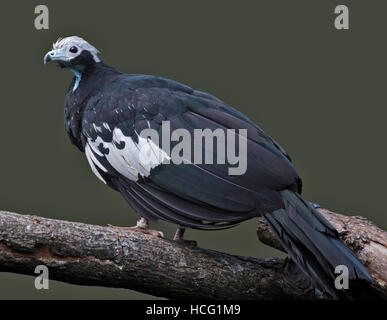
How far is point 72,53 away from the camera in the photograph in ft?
16.4

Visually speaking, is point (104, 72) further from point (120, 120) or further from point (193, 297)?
point (193, 297)

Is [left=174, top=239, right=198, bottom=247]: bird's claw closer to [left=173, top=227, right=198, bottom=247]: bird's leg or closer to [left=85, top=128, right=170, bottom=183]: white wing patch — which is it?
[left=173, top=227, right=198, bottom=247]: bird's leg

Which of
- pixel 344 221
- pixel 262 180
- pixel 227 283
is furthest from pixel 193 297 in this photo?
pixel 344 221

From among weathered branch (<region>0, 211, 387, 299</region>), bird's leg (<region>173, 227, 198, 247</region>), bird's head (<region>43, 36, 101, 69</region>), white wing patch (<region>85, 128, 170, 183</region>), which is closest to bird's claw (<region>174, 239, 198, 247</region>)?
bird's leg (<region>173, 227, 198, 247</region>)

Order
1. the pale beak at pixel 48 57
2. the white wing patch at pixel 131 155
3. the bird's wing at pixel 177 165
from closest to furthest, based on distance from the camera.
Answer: the bird's wing at pixel 177 165 → the white wing patch at pixel 131 155 → the pale beak at pixel 48 57

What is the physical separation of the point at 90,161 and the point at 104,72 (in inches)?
32.0

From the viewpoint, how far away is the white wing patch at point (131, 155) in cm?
427

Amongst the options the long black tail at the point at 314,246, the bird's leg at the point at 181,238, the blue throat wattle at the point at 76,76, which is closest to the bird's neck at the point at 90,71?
the blue throat wattle at the point at 76,76

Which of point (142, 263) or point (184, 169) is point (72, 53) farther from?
point (142, 263)

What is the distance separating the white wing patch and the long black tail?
2.99 feet

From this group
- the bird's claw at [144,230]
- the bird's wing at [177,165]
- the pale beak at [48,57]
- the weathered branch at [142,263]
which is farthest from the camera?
the pale beak at [48,57]

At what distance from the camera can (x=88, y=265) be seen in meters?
3.92

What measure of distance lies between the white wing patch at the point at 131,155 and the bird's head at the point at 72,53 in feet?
2.59

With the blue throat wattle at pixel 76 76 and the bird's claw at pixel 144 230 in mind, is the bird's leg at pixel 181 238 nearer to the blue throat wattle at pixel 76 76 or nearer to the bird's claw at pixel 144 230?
the bird's claw at pixel 144 230
